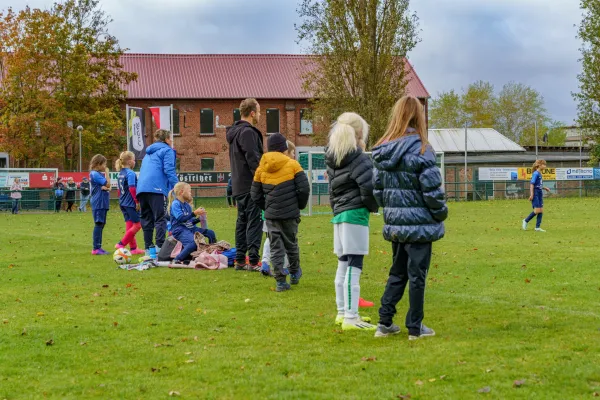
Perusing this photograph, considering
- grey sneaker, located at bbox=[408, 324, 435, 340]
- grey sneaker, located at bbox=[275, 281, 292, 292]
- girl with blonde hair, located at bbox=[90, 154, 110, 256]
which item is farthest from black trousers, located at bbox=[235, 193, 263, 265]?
grey sneaker, located at bbox=[408, 324, 435, 340]

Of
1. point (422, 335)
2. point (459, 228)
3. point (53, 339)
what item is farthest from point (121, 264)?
point (459, 228)

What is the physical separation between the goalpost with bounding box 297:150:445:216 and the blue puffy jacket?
57.1 ft

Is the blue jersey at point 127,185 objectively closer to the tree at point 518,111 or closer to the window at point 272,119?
the window at point 272,119

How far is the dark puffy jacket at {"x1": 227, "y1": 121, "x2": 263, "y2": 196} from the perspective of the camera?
1170cm

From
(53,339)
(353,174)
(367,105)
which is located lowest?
(53,339)

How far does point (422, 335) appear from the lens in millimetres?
7234

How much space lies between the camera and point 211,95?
199ft

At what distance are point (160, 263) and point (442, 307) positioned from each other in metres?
5.83

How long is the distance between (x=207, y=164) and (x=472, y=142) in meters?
24.9

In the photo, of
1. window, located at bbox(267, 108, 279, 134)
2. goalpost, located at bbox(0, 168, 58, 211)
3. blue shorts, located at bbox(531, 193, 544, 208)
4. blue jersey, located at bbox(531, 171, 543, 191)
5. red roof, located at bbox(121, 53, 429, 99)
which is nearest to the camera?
blue shorts, located at bbox(531, 193, 544, 208)

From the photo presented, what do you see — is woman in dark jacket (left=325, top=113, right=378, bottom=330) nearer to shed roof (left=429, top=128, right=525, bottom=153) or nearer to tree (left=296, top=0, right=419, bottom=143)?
tree (left=296, top=0, right=419, bottom=143)

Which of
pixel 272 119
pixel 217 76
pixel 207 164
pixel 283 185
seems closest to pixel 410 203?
pixel 283 185

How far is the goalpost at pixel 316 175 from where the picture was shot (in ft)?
108

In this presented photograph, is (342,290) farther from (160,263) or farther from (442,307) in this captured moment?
(160,263)
